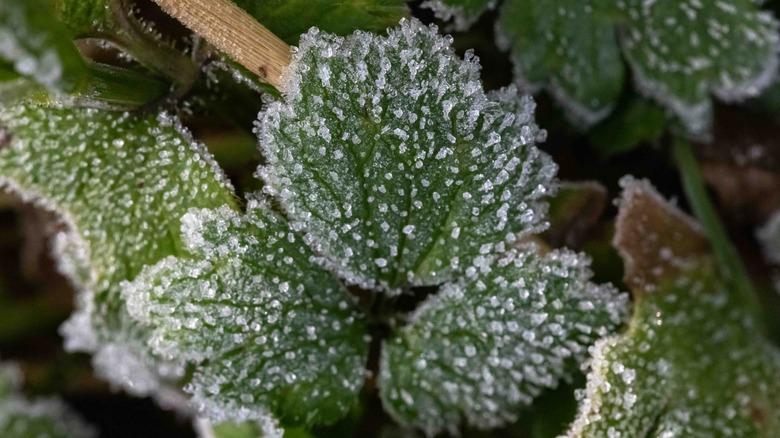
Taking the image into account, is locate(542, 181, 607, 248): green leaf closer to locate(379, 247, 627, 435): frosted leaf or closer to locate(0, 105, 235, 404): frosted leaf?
locate(379, 247, 627, 435): frosted leaf

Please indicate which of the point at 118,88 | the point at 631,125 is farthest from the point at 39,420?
the point at 631,125

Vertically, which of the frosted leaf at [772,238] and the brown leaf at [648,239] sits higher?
the frosted leaf at [772,238]

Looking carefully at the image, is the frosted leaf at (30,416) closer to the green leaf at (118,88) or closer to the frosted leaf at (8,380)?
the frosted leaf at (8,380)

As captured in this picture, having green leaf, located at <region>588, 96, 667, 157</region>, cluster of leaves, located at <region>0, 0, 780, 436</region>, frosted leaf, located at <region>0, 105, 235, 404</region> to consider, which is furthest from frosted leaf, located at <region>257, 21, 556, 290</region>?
green leaf, located at <region>588, 96, 667, 157</region>

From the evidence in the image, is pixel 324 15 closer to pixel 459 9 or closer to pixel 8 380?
pixel 459 9

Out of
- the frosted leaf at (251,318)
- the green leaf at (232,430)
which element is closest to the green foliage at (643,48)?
the frosted leaf at (251,318)
